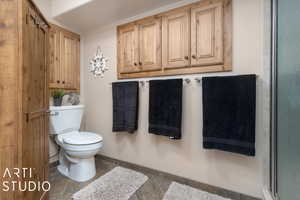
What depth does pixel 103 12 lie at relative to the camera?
70.4 inches

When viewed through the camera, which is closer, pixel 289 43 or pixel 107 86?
pixel 289 43

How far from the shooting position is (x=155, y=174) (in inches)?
68.4

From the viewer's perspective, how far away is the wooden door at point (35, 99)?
86 centimetres

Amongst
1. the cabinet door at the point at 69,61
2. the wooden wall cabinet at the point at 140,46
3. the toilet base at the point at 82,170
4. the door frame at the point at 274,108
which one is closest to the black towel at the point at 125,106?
the wooden wall cabinet at the point at 140,46

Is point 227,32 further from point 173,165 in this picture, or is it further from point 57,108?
point 57,108

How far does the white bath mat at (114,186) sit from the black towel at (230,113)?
0.85m

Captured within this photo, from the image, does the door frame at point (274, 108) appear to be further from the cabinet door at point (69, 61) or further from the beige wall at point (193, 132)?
the cabinet door at point (69, 61)

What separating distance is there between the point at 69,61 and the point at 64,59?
76 millimetres

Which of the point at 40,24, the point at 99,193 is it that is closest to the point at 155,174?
the point at 99,193

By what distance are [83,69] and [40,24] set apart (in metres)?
1.27

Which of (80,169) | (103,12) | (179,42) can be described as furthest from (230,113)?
(103,12)

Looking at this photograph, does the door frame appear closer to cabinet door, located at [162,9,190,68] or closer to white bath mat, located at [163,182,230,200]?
white bath mat, located at [163,182,230,200]

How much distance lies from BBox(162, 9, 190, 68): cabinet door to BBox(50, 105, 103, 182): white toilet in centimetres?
121

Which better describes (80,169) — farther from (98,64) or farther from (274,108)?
(274,108)
